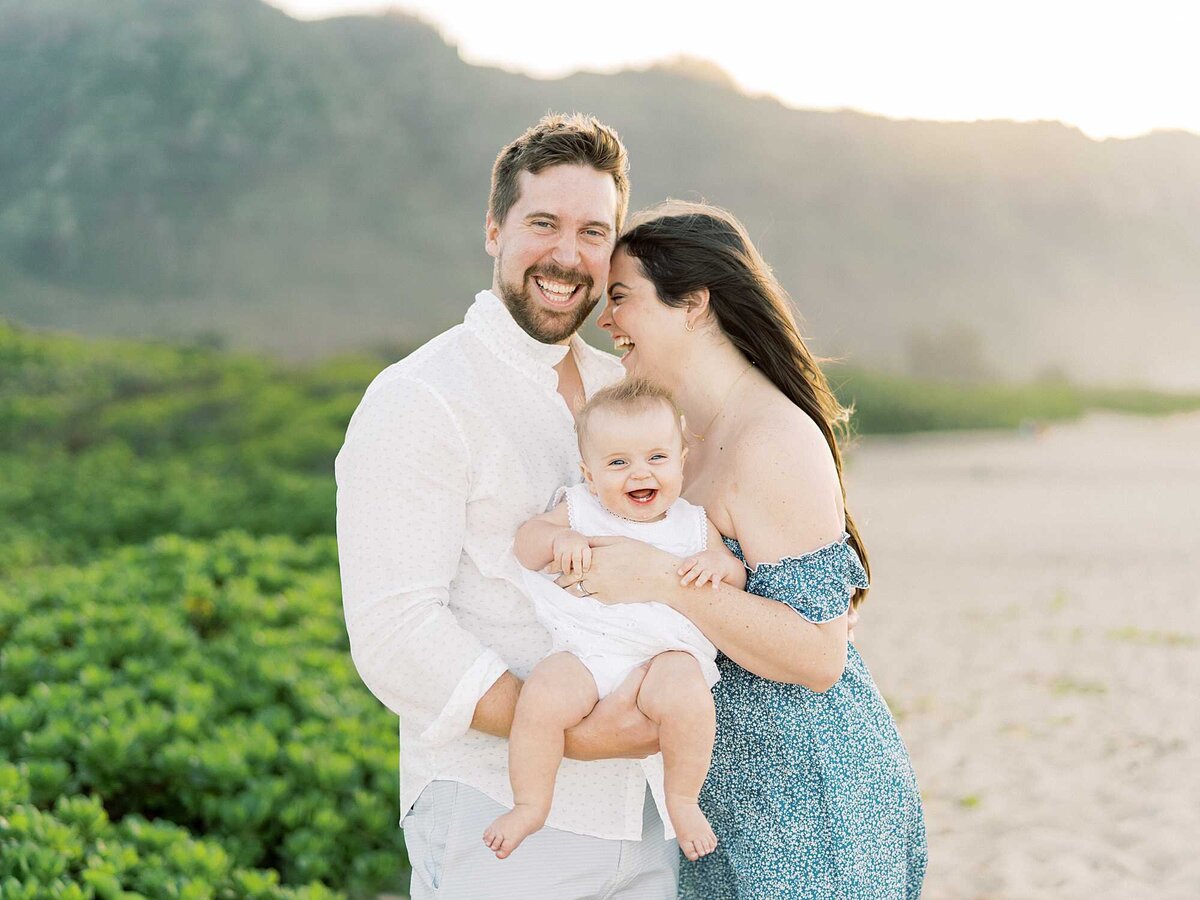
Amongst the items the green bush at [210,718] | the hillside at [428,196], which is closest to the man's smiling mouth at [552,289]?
the green bush at [210,718]

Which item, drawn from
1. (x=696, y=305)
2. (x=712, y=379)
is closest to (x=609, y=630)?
(x=712, y=379)

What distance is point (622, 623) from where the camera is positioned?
214cm

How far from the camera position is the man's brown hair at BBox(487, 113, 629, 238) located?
8.25 ft

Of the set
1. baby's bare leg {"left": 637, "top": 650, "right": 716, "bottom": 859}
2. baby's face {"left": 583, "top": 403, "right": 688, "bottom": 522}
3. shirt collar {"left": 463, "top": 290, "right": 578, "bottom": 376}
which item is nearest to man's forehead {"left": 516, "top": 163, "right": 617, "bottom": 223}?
shirt collar {"left": 463, "top": 290, "right": 578, "bottom": 376}

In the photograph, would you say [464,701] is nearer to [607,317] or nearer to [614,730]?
[614,730]

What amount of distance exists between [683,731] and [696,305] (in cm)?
96

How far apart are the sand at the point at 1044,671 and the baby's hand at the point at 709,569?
2.96 m

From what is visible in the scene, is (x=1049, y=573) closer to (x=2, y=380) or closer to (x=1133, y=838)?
(x=1133, y=838)

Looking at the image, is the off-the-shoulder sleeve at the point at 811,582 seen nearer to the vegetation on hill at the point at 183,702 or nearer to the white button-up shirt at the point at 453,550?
the white button-up shirt at the point at 453,550

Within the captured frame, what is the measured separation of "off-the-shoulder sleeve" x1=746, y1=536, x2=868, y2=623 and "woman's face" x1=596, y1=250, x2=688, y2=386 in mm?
574

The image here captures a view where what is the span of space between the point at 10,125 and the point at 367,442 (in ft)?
116

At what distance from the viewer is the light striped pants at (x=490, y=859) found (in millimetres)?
2131

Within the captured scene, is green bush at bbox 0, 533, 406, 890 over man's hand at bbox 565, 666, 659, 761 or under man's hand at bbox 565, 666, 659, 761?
under

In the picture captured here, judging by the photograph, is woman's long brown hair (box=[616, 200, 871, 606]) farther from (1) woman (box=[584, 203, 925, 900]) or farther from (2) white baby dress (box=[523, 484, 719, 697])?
(2) white baby dress (box=[523, 484, 719, 697])
